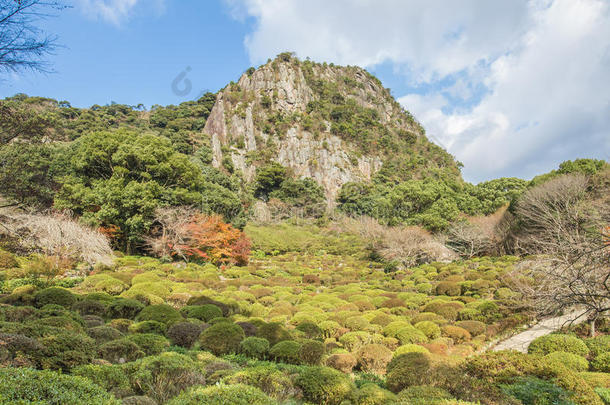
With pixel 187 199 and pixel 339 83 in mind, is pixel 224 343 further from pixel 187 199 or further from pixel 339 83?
pixel 339 83

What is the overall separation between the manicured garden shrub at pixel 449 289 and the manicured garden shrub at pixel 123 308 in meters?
15.5

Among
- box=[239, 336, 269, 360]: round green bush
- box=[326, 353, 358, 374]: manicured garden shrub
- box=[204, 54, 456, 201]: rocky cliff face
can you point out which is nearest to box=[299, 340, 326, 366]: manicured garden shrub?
box=[326, 353, 358, 374]: manicured garden shrub

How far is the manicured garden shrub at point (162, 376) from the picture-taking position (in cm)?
475

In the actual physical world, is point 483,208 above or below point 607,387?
above

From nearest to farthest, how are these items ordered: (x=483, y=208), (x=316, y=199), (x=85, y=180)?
(x=85, y=180) < (x=483, y=208) < (x=316, y=199)

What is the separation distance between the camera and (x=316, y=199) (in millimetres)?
55781

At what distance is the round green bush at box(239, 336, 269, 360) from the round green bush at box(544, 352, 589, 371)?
22.1 ft

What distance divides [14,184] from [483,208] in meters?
43.2

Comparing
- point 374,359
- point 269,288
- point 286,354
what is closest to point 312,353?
point 286,354

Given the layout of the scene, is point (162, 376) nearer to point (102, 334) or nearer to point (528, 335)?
point (102, 334)

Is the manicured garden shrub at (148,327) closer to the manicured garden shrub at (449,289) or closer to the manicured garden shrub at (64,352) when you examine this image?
the manicured garden shrub at (64,352)

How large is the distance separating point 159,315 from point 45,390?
312 inches

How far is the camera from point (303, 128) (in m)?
72.8

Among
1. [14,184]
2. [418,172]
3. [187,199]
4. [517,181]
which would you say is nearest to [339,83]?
[418,172]
